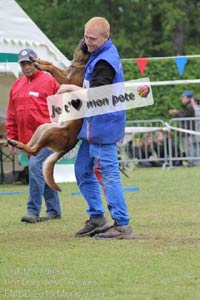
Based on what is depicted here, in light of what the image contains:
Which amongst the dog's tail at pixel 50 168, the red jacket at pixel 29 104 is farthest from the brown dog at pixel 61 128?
the red jacket at pixel 29 104

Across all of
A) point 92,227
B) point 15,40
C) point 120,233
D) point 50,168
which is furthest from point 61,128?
point 15,40

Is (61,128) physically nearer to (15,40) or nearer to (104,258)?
(104,258)

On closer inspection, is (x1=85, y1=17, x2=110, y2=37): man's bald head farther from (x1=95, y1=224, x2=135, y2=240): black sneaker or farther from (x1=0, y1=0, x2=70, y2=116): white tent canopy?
(x1=0, y1=0, x2=70, y2=116): white tent canopy

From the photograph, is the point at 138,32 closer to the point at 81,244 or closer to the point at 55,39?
the point at 55,39

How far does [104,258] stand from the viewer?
7238 millimetres

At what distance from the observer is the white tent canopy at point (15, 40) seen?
48.4 feet

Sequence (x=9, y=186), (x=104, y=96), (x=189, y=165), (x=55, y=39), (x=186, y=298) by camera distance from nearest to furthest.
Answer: (x=186, y=298), (x=104, y=96), (x=9, y=186), (x=189, y=165), (x=55, y=39)

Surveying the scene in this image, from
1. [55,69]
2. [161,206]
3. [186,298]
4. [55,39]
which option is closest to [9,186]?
[161,206]

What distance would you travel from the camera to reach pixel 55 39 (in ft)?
103

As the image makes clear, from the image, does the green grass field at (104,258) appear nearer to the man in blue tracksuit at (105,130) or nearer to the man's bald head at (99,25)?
the man in blue tracksuit at (105,130)

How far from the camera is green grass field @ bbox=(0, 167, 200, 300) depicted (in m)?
6.00

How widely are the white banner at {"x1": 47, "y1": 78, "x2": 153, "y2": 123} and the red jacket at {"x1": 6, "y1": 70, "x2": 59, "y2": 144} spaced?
1791mm

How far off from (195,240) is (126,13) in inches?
976

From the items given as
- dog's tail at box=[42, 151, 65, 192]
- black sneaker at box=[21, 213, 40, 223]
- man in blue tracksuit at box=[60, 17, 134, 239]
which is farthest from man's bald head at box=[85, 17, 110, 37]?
black sneaker at box=[21, 213, 40, 223]
